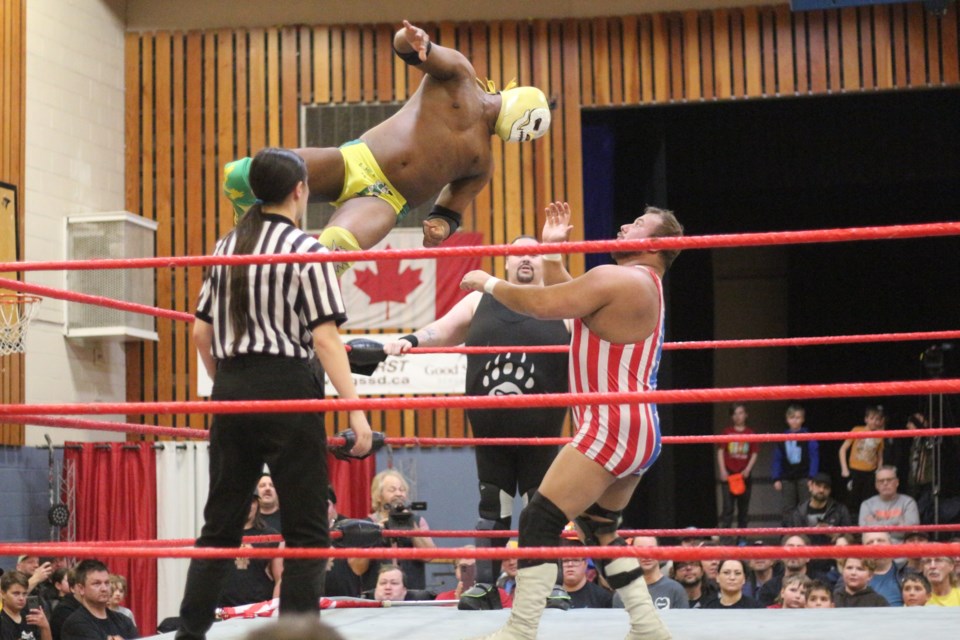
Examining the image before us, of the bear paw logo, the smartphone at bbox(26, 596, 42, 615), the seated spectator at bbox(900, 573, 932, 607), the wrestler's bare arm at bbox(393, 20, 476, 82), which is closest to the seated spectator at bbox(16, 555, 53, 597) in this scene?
the smartphone at bbox(26, 596, 42, 615)

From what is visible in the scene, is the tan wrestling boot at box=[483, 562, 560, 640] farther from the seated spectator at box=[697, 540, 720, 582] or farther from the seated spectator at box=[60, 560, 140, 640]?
the seated spectator at box=[697, 540, 720, 582]

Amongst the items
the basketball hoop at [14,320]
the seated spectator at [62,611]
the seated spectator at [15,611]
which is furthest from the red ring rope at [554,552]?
the basketball hoop at [14,320]

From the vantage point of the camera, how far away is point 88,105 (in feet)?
30.6

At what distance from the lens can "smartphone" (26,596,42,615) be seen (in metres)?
6.01

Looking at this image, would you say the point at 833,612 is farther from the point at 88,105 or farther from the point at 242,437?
the point at 88,105

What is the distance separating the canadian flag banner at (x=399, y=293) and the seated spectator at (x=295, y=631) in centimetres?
792

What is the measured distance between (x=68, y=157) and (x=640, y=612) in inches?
282

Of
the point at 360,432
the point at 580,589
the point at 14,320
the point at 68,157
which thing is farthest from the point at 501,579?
the point at 68,157

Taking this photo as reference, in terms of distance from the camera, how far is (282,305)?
2.79 m

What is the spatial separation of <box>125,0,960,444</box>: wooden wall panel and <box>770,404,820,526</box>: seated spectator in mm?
2083

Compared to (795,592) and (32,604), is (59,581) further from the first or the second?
(795,592)

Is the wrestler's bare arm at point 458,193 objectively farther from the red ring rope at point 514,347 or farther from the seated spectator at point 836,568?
the seated spectator at point 836,568

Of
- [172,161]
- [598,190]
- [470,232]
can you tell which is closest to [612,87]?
[598,190]

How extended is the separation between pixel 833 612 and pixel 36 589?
464cm
